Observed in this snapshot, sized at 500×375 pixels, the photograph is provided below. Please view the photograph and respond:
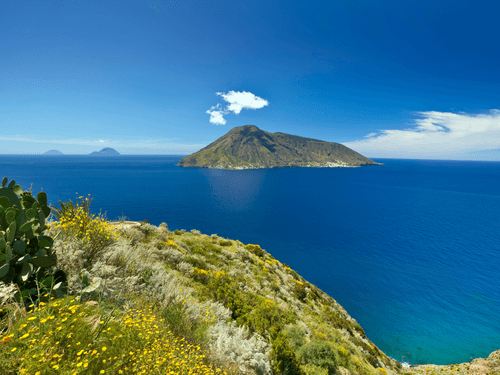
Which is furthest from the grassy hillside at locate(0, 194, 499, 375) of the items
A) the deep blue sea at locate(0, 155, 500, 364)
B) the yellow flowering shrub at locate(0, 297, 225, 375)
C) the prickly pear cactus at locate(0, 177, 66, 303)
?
the deep blue sea at locate(0, 155, 500, 364)

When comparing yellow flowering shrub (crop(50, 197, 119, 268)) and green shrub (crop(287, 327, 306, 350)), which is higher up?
yellow flowering shrub (crop(50, 197, 119, 268))

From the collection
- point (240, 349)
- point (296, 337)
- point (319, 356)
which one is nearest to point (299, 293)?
point (296, 337)

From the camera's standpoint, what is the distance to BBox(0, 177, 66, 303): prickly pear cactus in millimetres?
4266

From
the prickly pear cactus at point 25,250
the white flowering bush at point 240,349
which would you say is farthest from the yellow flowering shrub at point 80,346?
the white flowering bush at point 240,349

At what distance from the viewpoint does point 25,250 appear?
186 inches

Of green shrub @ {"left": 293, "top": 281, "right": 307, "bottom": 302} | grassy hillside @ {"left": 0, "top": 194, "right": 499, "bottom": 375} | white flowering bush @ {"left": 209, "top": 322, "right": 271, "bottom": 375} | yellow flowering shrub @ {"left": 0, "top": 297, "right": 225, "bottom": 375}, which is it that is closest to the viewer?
yellow flowering shrub @ {"left": 0, "top": 297, "right": 225, "bottom": 375}

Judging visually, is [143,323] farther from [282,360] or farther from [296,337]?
[296,337]

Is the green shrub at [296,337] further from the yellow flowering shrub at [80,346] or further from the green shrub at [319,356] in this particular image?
the yellow flowering shrub at [80,346]

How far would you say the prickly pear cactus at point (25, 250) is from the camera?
14.0 feet

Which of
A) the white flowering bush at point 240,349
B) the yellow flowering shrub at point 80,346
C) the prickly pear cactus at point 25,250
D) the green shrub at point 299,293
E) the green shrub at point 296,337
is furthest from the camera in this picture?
the green shrub at point 299,293

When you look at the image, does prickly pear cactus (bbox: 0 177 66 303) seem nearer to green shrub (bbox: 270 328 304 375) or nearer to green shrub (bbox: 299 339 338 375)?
green shrub (bbox: 270 328 304 375)

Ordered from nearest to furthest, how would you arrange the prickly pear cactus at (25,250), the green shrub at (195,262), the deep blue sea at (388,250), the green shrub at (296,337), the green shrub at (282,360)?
the prickly pear cactus at (25,250)
the green shrub at (282,360)
the green shrub at (296,337)
the green shrub at (195,262)
the deep blue sea at (388,250)

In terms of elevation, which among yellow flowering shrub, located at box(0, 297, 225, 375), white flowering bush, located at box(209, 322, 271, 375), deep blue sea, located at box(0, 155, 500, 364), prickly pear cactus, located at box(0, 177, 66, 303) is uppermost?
prickly pear cactus, located at box(0, 177, 66, 303)

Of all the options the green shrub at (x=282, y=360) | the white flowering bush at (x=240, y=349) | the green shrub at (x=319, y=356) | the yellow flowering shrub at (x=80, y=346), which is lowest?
the green shrub at (x=319, y=356)
